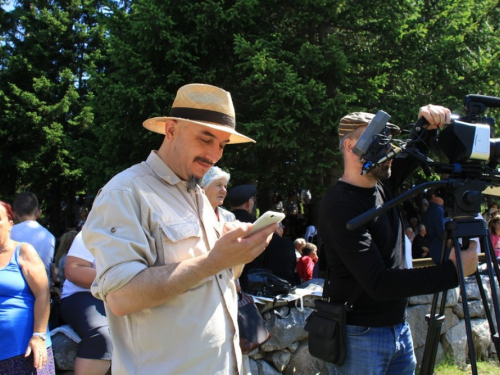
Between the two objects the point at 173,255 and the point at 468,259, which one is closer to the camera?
the point at 173,255

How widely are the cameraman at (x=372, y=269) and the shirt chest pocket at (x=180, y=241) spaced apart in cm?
63

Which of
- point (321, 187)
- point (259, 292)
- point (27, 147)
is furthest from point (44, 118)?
point (259, 292)

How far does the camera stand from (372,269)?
6.35 feet

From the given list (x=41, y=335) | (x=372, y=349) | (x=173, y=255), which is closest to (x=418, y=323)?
(x=372, y=349)

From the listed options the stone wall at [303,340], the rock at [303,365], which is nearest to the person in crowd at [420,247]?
the stone wall at [303,340]

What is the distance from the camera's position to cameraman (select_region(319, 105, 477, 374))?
1926 mm

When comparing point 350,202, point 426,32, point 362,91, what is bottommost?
point 350,202

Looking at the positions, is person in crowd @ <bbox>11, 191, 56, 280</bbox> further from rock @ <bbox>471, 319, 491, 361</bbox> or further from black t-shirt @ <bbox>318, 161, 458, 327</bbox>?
rock @ <bbox>471, 319, 491, 361</bbox>

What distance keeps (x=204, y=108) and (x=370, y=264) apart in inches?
36.5

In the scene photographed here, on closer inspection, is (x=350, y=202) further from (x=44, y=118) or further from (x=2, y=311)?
(x=44, y=118)

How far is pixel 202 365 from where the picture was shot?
1.68 meters

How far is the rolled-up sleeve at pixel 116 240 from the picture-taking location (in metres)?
1.54

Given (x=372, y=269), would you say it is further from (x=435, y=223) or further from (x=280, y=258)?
(x=435, y=223)

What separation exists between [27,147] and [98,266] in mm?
15312
